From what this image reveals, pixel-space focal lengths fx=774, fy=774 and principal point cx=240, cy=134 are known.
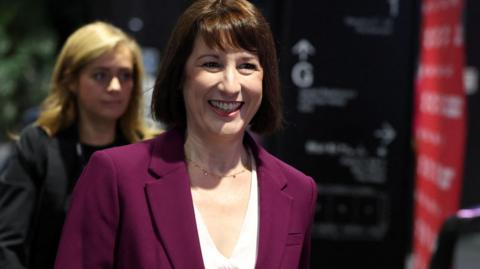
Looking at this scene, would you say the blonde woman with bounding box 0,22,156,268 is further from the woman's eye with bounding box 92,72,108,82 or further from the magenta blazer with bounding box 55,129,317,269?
the magenta blazer with bounding box 55,129,317,269

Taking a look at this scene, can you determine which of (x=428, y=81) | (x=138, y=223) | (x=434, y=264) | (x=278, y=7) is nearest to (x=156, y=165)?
(x=138, y=223)

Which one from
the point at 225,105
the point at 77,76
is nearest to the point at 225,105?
the point at 225,105

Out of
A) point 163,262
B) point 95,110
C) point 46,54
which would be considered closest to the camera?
point 163,262

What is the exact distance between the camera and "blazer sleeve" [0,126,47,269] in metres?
2.37

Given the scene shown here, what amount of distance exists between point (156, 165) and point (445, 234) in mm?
1501

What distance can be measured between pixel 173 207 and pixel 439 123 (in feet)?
11.9

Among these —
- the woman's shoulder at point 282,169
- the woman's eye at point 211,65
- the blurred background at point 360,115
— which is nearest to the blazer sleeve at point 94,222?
the woman's eye at point 211,65

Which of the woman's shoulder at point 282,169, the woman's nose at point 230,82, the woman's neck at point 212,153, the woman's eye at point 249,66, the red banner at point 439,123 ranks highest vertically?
the woman's eye at point 249,66

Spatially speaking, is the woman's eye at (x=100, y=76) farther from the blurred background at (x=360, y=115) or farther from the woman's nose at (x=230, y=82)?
the blurred background at (x=360, y=115)

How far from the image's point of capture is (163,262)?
66.9 inches

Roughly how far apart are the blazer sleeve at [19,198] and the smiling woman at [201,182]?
2.26ft

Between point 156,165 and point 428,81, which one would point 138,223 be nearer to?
point 156,165

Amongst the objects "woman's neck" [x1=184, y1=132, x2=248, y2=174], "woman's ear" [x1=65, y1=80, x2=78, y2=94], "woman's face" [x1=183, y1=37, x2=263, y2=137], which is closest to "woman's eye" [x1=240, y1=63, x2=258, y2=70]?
"woman's face" [x1=183, y1=37, x2=263, y2=137]

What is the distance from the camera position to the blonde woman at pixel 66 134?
94.9 inches
